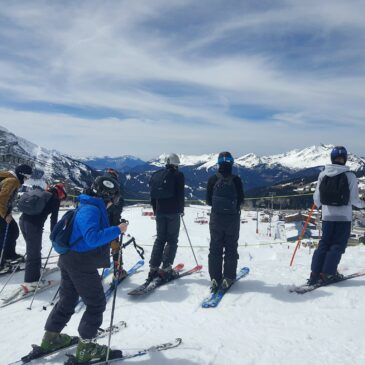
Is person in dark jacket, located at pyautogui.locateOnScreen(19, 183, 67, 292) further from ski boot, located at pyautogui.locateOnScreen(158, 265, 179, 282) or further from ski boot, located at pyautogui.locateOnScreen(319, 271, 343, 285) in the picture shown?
ski boot, located at pyautogui.locateOnScreen(319, 271, 343, 285)

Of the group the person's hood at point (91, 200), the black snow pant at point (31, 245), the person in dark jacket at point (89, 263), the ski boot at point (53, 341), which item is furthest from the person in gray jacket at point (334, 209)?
the black snow pant at point (31, 245)

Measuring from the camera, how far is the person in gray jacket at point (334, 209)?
725 cm

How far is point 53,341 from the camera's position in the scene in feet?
16.9

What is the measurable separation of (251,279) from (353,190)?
3.06 meters

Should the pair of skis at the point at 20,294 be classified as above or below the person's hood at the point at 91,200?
below

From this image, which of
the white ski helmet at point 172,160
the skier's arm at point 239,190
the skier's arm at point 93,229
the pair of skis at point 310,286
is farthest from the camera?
the white ski helmet at point 172,160

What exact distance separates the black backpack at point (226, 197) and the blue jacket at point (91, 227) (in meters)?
3.26

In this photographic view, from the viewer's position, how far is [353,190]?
23.9 ft

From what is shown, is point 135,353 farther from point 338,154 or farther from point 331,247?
point 338,154

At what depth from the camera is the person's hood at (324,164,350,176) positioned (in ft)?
23.7

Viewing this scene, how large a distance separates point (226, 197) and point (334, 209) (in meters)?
2.26

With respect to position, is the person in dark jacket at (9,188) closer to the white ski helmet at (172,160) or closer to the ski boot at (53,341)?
the white ski helmet at (172,160)

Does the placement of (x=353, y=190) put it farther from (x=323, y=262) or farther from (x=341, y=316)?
(x=341, y=316)

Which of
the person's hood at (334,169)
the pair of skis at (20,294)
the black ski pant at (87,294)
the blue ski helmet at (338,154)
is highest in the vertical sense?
the blue ski helmet at (338,154)
